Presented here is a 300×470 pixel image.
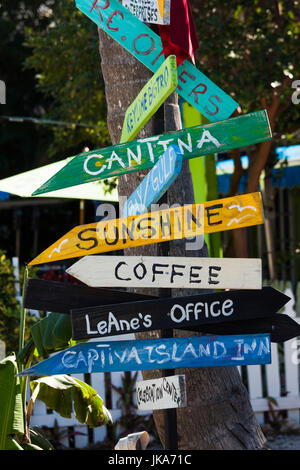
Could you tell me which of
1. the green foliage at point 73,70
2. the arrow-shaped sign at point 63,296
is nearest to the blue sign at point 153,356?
the arrow-shaped sign at point 63,296

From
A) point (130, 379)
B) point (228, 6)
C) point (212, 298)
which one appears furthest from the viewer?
point (228, 6)

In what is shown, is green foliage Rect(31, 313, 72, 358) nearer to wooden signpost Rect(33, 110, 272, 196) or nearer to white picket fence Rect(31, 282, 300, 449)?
wooden signpost Rect(33, 110, 272, 196)

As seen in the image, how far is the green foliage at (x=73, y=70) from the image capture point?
10.6 m

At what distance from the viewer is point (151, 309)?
300 centimetres

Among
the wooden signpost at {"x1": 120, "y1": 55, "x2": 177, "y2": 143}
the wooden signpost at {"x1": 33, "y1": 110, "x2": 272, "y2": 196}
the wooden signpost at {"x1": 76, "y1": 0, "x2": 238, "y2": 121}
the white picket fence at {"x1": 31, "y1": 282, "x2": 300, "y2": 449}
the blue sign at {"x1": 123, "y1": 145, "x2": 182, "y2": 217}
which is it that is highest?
the wooden signpost at {"x1": 76, "y1": 0, "x2": 238, "y2": 121}

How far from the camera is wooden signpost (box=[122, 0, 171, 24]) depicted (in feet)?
10.8

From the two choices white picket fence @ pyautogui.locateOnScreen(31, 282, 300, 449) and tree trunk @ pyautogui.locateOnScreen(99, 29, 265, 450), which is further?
white picket fence @ pyautogui.locateOnScreen(31, 282, 300, 449)

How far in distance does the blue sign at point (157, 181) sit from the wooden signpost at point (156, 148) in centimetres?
14

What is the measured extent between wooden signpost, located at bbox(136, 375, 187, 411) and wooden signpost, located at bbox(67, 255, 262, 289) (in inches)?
17.3

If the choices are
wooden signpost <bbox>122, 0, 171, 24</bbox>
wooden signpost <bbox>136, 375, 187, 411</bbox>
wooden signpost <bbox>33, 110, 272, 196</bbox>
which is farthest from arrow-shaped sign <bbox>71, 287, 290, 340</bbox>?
wooden signpost <bbox>122, 0, 171, 24</bbox>

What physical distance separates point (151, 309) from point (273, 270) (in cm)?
1049

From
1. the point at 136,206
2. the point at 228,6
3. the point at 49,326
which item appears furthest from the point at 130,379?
the point at 228,6

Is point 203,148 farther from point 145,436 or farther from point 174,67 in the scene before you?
point 145,436

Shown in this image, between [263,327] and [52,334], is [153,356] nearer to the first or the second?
[263,327]
